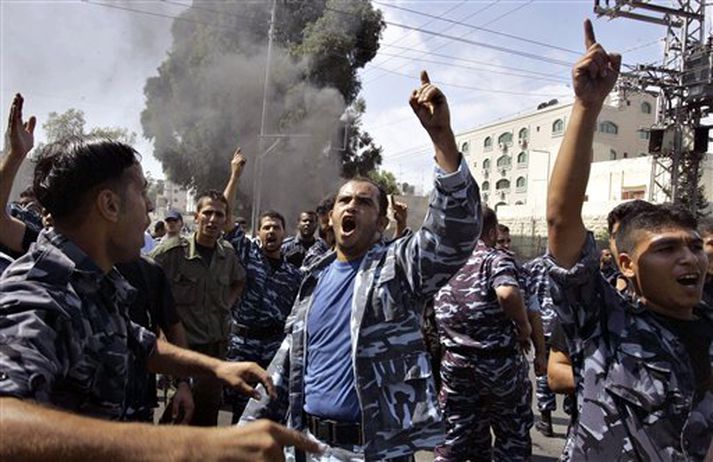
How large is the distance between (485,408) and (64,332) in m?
3.41

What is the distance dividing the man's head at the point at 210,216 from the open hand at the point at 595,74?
3203 millimetres

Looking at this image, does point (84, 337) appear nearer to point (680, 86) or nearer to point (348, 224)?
point (348, 224)

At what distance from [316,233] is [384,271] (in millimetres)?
5271

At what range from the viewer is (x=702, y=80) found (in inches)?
659

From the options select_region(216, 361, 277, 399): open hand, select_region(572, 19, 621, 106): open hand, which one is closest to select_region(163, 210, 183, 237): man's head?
select_region(216, 361, 277, 399): open hand

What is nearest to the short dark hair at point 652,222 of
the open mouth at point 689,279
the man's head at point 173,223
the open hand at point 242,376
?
the open mouth at point 689,279

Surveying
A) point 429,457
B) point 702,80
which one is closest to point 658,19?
point 702,80

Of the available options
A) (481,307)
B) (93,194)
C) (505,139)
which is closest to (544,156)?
(505,139)

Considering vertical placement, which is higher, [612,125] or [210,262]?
[612,125]

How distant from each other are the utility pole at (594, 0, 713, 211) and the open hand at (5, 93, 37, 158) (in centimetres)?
1617

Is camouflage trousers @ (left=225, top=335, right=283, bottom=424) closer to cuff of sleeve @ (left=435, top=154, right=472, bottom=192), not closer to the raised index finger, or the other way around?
cuff of sleeve @ (left=435, top=154, right=472, bottom=192)

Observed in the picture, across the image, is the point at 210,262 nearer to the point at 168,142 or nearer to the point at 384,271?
the point at 384,271

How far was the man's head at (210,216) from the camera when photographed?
4.64 m

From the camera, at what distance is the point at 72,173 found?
1637mm
